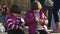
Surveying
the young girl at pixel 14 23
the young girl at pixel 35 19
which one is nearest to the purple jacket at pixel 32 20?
the young girl at pixel 35 19

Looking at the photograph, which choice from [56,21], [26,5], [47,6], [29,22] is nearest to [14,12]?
[29,22]

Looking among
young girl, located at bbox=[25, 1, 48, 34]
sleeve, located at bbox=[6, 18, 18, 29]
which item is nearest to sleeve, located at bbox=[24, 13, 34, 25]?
young girl, located at bbox=[25, 1, 48, 34]

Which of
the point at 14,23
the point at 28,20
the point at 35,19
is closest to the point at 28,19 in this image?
the point at 28,20

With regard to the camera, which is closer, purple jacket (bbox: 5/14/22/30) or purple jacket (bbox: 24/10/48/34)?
purple jacket (bbox: 5/14/22/30)

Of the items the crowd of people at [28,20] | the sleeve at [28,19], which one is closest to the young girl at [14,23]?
the crowd of people at [28,20]

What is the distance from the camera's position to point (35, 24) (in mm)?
8000

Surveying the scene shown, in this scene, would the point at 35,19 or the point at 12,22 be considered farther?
the point at 35,19

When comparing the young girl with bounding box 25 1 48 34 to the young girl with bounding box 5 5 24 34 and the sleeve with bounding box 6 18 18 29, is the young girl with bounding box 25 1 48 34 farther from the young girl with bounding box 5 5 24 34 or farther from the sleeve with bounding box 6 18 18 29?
the sleeve with bounding box 6 18 18 29

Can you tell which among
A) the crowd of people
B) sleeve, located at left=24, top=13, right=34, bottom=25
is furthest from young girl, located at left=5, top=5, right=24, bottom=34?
sleeve, located at left=24, top=13, right=34, bottom=25

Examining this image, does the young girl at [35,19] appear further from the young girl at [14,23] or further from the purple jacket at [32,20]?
the young girl at [14,23]

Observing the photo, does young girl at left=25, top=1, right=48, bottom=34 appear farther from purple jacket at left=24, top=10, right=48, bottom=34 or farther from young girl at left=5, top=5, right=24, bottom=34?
young girl at left=5, top=5, right=24, bottom=34

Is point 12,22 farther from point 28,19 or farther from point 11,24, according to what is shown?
point 28,19

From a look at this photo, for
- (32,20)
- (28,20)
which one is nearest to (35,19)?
(32,20)

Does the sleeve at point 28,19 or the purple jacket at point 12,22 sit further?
the sleeve at point 28,19
